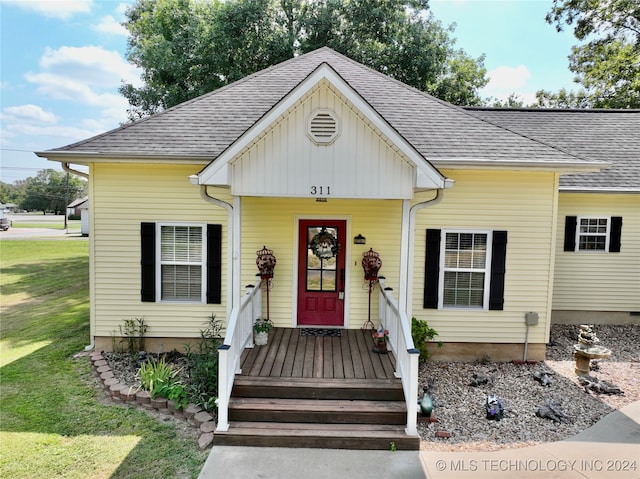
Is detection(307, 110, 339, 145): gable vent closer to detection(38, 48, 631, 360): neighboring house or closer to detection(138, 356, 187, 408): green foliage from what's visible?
detection(38, 48, 631, 360): neighboring house

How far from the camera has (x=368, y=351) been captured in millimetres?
6375

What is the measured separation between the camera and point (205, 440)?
184 inches

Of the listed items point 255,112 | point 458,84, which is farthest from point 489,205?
point 458,84

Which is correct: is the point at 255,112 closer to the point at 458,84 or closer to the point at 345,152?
A: the point at 345,152

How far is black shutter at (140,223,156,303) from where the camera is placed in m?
7.11

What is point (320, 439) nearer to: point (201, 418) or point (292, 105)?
point (201, 418)

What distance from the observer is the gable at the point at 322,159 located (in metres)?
5.48

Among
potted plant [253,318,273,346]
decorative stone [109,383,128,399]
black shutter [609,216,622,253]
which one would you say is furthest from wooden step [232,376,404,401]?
black shutter [609,216,622,253]

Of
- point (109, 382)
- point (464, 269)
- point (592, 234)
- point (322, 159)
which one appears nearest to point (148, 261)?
point (109, 382)

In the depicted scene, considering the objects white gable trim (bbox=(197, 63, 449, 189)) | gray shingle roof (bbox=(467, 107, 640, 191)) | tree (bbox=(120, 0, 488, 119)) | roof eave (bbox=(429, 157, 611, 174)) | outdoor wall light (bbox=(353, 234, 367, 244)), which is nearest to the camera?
white gable trim (bbox=(197, 63, 449, 189))

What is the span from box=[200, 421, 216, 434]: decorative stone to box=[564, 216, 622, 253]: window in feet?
30.4

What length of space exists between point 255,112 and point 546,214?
6291 mm

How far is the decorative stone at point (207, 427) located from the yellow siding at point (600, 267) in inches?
352

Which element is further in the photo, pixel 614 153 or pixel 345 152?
pixel 614 153
